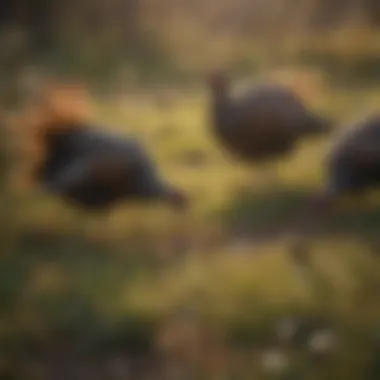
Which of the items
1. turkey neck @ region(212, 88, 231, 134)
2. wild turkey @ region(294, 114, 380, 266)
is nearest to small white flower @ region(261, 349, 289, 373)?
wild turkey @ region(294, 114, 380, 266)

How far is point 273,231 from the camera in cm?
155

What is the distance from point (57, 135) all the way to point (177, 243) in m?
0.30

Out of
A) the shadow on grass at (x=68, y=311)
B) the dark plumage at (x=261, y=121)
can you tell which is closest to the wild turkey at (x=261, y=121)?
the dark plumage at (x=261, y=121)

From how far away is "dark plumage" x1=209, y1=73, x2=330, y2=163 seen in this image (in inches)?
62.0

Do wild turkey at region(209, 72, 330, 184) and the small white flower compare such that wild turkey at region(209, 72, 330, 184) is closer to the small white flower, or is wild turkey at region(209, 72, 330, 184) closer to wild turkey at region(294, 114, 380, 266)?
wild turkey at region(294, 114, 380, 266)

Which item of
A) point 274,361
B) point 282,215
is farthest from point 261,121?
point 274,361

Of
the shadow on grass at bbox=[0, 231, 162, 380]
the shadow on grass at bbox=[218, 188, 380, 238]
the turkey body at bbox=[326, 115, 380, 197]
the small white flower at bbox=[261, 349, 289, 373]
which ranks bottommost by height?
the small white flower at bbox=[261, 349, 289, 373]

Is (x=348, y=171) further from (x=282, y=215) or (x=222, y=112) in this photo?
(x=222, y=112)

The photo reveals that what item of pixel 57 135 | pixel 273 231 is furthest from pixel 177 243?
pixel 57 135

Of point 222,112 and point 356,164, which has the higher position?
point 222,112

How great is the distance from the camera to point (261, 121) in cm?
158

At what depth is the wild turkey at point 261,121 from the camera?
1.58 m

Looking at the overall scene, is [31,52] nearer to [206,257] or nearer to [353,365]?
[206,257]

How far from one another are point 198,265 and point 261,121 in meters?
0.29
